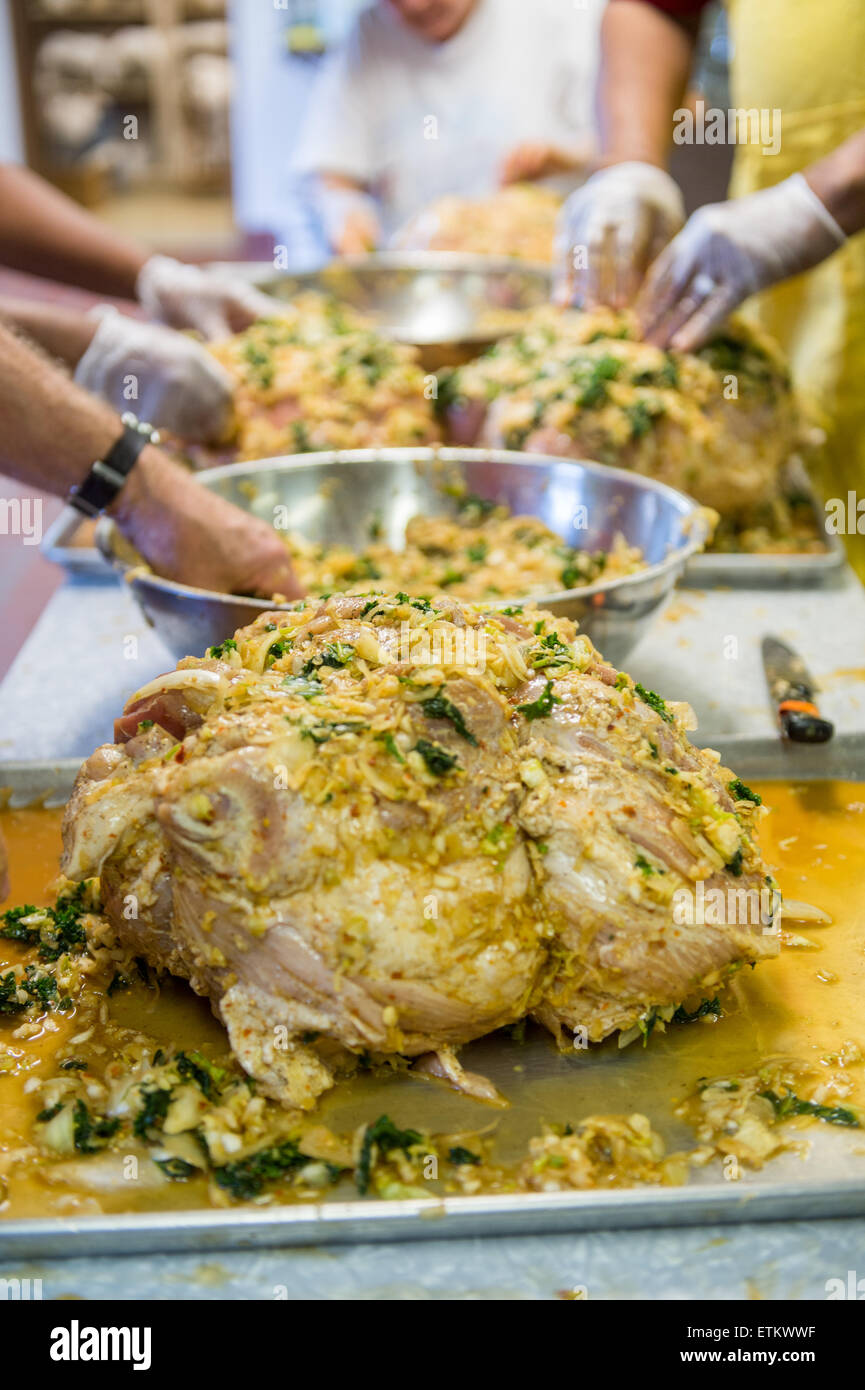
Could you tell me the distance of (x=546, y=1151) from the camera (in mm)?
1747

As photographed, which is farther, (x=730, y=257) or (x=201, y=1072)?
(x=730, y=257)

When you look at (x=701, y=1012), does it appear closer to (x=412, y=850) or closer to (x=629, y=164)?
(x=412, y=850)

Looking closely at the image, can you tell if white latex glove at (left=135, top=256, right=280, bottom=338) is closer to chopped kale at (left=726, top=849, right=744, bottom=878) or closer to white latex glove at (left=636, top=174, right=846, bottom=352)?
white latex glove at (left=636, top=174, right=846, bottom=352)

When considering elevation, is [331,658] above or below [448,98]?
below

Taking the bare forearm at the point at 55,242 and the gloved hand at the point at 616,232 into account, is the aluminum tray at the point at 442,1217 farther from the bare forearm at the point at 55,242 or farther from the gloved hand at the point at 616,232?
the bare forearm at the point at 55,242

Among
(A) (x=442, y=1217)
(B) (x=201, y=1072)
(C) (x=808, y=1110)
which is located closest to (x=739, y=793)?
(C) (x=808, y=1110)

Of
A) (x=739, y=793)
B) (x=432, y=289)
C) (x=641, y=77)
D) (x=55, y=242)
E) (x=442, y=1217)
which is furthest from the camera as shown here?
(x=432, y=289)

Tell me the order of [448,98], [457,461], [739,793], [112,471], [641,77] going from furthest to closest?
1. [448,98]
2. [641,77]
3. [457,461]
4. [112,471]
5. [739,793]

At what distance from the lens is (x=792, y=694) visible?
2973 millimetres

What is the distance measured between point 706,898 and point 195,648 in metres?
1.39

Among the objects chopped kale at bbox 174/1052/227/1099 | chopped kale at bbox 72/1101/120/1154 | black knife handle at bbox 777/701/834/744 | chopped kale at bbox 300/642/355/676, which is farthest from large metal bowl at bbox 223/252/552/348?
chopped kale at bbox 72/1101/120/1154

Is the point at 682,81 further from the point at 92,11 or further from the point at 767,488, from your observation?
the point at 92,11

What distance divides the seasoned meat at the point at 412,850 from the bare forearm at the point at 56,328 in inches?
92.7

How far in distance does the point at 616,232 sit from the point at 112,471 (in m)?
2.28
